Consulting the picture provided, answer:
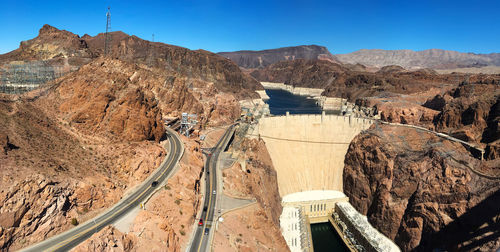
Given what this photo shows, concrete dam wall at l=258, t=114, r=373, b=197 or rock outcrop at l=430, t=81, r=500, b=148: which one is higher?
rock outcrop at l=430, t=81, r=500, b=148

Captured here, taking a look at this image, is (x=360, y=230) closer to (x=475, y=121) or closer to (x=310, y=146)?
(x=310, y=146)

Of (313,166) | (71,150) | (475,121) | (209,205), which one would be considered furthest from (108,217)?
(475,121)

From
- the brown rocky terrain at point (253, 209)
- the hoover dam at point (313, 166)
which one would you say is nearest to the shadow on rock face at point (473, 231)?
the hoover dam at point (313, 166)

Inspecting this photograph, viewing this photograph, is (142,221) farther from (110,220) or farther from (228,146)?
(228,146)

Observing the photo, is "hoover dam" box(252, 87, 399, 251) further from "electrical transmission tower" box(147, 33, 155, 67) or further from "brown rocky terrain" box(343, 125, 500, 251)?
"electrical transmission tower" box(147, 33, 155, 67)

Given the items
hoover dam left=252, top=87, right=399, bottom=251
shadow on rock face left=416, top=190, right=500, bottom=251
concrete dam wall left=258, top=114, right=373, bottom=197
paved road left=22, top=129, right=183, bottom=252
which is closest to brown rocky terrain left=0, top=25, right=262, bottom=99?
paved road left=22, top=129, right=183, bottom=252

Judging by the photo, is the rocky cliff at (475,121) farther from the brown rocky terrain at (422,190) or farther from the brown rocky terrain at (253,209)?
the brown rocky terrain at (253,209)
